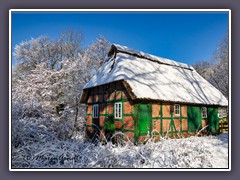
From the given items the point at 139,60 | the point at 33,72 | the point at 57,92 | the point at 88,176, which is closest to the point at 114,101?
the point at 139,60

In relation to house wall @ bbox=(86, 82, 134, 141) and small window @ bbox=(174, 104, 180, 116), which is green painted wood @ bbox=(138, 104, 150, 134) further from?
small window @ bbox=(174, 104, 180, 116)

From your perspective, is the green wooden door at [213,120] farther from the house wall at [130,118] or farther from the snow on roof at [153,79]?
the house wall at [130,118]

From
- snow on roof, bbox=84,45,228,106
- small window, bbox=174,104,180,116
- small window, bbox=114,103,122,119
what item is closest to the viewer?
snow on roof, bbox=84,45,228,106

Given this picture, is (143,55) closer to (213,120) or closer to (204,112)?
(204,112)

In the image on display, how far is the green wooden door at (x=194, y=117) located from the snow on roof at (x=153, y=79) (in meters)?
0.52

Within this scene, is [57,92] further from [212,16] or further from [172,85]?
[212,16]

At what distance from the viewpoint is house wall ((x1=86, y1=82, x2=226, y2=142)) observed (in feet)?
29.3

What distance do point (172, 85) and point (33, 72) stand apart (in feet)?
33.1

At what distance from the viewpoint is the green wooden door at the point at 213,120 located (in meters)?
12.7

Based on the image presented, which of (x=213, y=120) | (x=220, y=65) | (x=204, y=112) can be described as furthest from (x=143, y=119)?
(x=213, y=120)

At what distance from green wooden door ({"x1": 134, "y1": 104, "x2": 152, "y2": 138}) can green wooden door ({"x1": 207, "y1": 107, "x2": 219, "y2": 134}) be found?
5.61m

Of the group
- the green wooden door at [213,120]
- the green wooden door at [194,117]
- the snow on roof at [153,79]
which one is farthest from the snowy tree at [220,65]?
the green wooden door at [194,117]

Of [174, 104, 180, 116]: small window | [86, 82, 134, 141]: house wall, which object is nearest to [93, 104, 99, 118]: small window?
[86, 82, 134, 141]: house wall
